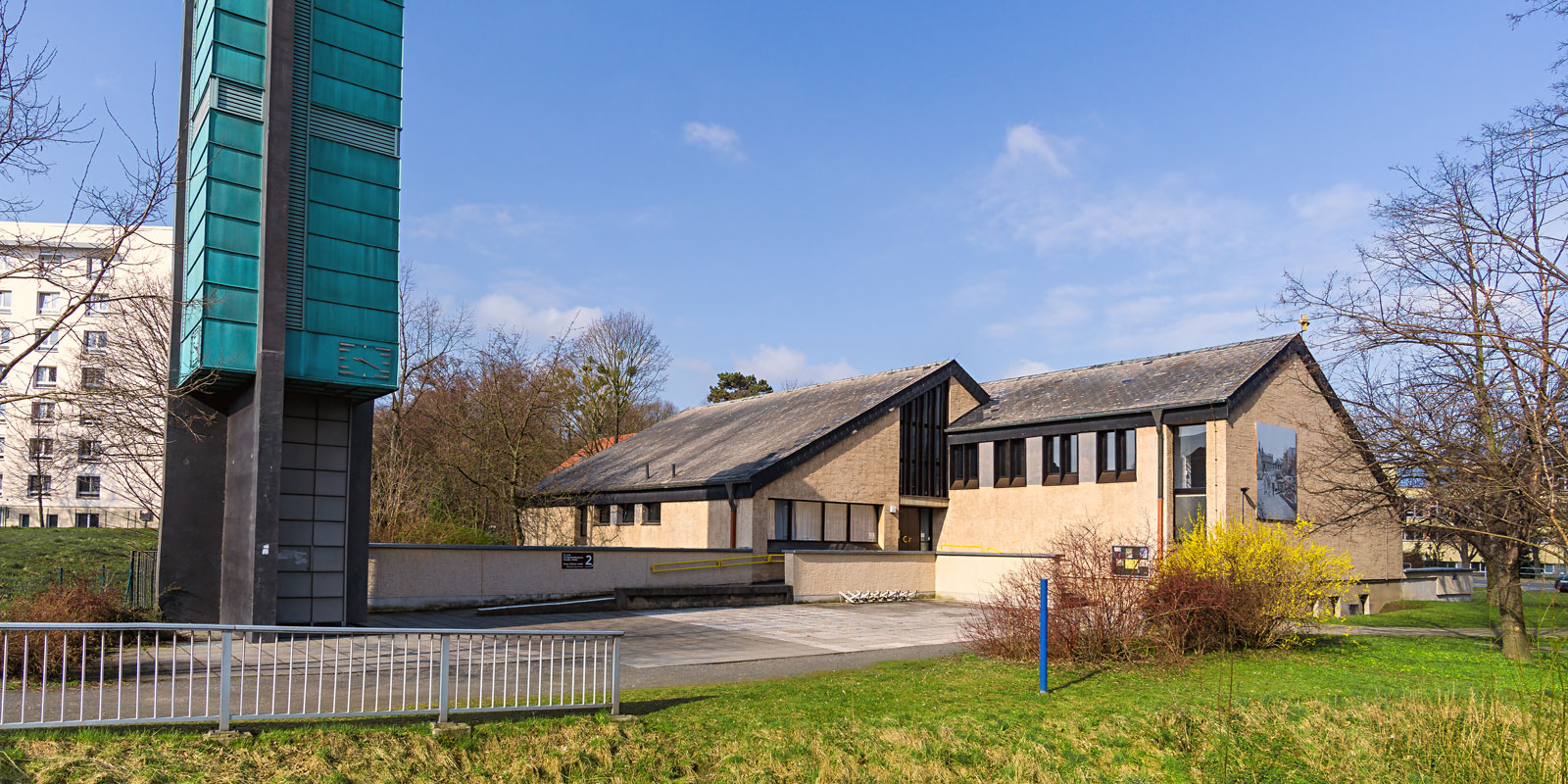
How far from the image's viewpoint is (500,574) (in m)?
21.8

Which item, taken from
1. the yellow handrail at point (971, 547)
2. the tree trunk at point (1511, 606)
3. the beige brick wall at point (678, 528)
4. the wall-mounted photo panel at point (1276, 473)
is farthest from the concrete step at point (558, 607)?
the tree trunk at point (1511, 606)

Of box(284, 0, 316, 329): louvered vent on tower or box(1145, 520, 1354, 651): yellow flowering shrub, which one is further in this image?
box(284, 0, 316, 329): louvered vent on tower

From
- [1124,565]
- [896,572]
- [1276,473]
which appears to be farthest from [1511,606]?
[896,572]

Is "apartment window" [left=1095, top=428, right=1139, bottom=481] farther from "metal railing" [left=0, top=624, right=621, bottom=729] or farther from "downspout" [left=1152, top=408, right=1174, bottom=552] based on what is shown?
"metal railing" [left=0, top=624, right=621, bottom=729]

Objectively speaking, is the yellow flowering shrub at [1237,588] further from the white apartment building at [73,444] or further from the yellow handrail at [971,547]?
the white apartment building at [73,444]

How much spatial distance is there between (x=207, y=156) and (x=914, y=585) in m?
19.1

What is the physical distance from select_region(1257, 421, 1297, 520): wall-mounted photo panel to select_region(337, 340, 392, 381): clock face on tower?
20.4 m

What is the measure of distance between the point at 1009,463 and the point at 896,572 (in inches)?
217

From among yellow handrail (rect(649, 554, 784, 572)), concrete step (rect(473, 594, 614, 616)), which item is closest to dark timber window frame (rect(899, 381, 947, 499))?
yellow handrail (rect(649, 554, 784, 572))

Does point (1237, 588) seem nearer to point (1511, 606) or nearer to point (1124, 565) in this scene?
point (1124, 565)

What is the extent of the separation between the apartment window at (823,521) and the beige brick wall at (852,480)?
283 millimetres

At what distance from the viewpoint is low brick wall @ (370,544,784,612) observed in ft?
66.7

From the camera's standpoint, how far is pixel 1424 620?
2375 centimetres

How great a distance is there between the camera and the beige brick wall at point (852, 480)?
2755cm
